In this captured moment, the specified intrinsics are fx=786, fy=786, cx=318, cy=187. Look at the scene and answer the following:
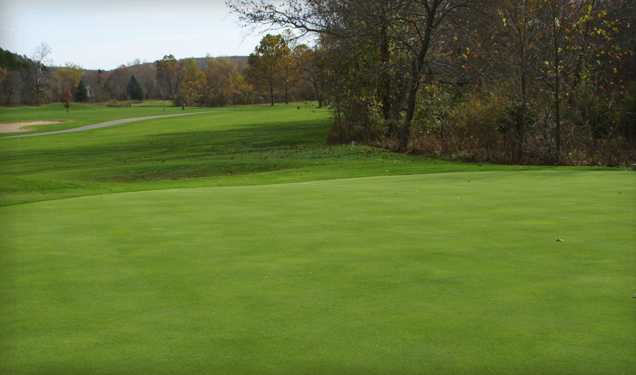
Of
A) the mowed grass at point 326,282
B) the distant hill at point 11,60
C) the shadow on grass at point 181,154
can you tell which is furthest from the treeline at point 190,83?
the distant hill at point 11,60

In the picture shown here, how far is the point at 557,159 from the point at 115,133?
3188 centimetres

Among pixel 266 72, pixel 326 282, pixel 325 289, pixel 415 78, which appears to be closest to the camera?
pixel 325 289

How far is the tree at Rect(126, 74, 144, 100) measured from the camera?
109 meters

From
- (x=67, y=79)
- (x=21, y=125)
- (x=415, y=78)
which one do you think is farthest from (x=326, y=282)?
(x=67, y=79)

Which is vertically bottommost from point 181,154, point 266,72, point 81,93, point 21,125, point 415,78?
point 181,154

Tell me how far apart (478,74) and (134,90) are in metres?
92.6

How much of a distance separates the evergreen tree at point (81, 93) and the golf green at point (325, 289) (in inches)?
3869

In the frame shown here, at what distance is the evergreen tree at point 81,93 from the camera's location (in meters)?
102

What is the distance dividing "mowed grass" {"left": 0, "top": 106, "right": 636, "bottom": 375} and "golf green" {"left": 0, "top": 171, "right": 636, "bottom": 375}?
0.02m

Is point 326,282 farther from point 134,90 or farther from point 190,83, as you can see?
point 134,90

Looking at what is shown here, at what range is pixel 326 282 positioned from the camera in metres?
4.95

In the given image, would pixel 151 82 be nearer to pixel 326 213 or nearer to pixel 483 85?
pixel 483 85

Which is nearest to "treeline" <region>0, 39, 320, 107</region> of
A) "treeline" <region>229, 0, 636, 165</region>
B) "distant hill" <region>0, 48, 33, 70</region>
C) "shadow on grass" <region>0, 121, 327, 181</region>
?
"shadow on grass" <region>0, 121, 327, 181</region>

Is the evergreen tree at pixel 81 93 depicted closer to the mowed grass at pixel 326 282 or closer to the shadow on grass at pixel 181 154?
the shadow on grass at pixel 181 154
